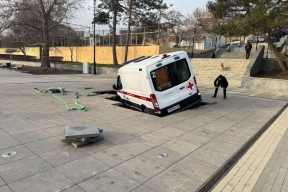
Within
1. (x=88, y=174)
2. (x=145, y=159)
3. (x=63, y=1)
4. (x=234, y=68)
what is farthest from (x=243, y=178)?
(x=63, y=1)

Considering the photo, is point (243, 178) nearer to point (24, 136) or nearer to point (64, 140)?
point (64, 140)

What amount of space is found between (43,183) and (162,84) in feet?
16.4

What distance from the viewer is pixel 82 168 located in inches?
153

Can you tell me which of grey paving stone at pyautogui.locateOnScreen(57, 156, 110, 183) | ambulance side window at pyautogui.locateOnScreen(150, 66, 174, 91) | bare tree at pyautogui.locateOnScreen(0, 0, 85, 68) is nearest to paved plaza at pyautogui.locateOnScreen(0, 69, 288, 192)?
grey paving stone at pyautogui.locateOnScreen(57, 156, 110, 183)

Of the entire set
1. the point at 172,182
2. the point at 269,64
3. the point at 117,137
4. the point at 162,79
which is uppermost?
the point at 269,64

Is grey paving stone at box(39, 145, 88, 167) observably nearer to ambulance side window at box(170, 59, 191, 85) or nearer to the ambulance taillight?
the ambulance taillight

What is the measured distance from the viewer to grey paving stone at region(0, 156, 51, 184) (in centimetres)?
352

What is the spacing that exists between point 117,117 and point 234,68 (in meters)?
15.5

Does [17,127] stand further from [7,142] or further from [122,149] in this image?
[122,149]

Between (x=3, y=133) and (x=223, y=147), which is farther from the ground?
(x=3, y=133)

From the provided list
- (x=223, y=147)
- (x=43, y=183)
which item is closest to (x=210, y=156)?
(x=223, y=147)

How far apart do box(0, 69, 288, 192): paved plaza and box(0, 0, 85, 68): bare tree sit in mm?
16323

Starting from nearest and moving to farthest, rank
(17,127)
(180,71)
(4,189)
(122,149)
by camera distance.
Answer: (4,189) < (122,149) < (17,127) < (180,71)

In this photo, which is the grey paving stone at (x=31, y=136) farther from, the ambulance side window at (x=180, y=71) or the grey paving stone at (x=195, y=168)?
the ambulance side window at (x=180, y=71)
